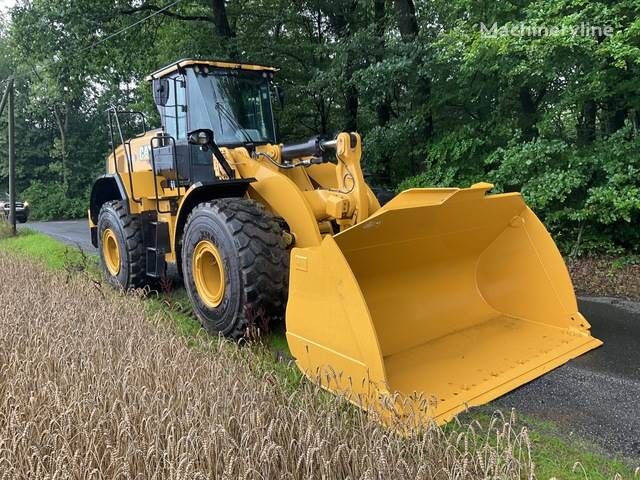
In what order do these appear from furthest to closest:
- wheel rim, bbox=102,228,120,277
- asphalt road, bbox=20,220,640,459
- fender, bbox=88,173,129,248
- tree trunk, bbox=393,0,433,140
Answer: tree trunk, bbox=393,0,433,140 < fender, bbox=88,173,129,248 < wheel rim, bbox=102,228,120,277 < asphalt road, bbox=20,220,640,459

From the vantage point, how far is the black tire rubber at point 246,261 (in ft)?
12.6

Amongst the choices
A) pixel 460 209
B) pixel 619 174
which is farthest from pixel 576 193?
pixel 460 209

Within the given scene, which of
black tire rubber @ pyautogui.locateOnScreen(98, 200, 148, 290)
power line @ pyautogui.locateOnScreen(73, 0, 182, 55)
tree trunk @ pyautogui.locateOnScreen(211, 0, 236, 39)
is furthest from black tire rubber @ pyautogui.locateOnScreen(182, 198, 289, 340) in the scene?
tree trunk @ pyautogui.locateOnScreen(211, 0, 236, 39)

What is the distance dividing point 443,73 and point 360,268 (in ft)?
19.0

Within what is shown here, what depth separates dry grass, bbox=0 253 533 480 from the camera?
7.06 feet

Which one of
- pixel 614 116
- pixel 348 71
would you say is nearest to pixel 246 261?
pixel 614 116

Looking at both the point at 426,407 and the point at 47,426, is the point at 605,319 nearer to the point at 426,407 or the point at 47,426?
the point at 426,407

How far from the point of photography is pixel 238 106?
544 cm

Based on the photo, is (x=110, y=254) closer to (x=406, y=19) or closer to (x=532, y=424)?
(x=532, y=424)

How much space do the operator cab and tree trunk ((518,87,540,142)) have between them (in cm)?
417

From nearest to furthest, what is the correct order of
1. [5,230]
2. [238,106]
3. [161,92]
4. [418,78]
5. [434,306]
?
[434,306] < [161,92] < [238,106] < [418,78] < [5,230]

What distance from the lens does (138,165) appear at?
655 centimetres

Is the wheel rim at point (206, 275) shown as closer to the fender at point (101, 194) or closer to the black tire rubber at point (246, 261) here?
the black tire rubber at point (246, 261)

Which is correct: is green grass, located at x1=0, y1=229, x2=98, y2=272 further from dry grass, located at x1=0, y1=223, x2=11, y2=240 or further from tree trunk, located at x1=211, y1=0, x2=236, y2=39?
tree trunk, located at x1=211, y1=0, x2=236, y2=39
